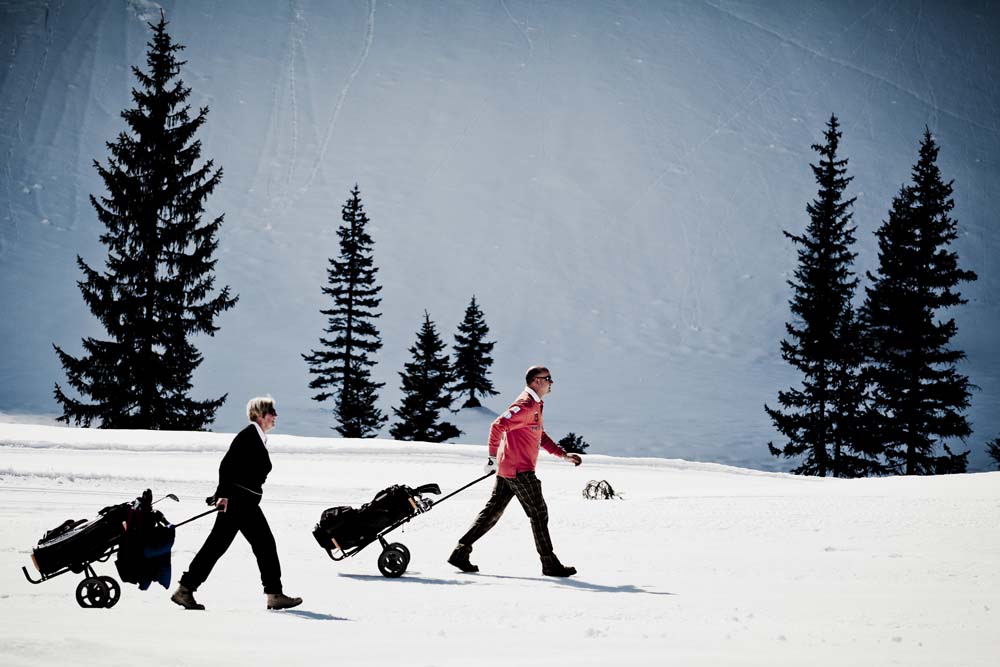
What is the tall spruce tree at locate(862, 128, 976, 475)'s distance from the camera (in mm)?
33688

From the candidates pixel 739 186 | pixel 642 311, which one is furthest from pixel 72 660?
pixel 739 186

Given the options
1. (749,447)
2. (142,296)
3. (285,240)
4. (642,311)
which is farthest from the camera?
(285,240)

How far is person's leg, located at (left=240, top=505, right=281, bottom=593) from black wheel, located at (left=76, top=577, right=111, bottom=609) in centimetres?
101

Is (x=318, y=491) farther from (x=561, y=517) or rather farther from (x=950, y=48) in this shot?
(x=950, y=48)

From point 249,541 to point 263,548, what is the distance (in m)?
0.13

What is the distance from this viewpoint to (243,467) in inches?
277

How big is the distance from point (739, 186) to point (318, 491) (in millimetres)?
87726

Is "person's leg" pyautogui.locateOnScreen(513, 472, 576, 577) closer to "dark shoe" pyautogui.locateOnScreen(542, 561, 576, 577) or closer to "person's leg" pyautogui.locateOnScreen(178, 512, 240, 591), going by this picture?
"dark shoe" pyautogui.locateOnScreen(542, 561, 576, 577)

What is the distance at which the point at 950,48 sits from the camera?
416ft

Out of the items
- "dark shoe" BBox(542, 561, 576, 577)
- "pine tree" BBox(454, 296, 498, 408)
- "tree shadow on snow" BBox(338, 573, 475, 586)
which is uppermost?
"pine tree" BBox(454, 296, 498, 408)

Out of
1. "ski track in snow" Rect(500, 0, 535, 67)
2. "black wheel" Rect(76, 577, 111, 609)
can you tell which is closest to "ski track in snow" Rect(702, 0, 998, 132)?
"ski track in snow" Rect(500, 0, 535, 67)

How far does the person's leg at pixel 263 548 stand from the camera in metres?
6.97

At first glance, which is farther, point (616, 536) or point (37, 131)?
point (37, 131)

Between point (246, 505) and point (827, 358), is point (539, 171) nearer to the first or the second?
point (827, 358)
